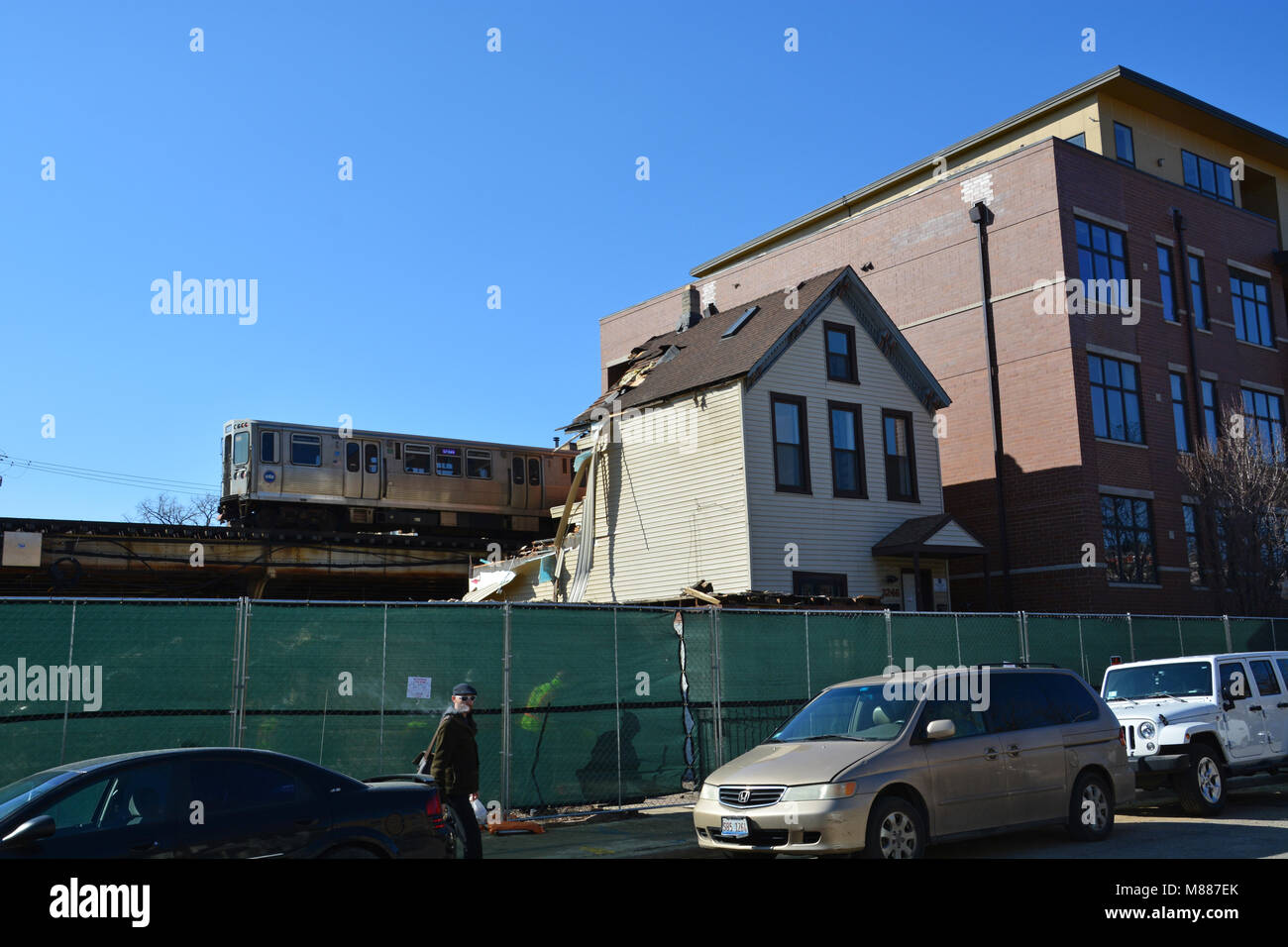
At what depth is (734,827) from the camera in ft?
31.3

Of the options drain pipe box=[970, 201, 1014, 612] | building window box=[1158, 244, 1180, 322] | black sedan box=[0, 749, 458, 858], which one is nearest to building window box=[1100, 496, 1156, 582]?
drain pipe box=[970, 201, 1014, 612]

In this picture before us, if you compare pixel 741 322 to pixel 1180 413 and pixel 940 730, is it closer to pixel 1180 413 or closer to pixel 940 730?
pixel 1180 413

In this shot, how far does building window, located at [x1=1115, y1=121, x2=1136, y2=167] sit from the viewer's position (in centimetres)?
3506

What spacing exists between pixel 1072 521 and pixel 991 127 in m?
16.5

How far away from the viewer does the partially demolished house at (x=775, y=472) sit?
80.6 feet

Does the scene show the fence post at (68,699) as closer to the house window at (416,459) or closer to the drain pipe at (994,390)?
the drain pipe at (994,390)

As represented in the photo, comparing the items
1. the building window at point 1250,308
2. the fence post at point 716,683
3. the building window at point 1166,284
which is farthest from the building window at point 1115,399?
the fence post at point 716,683

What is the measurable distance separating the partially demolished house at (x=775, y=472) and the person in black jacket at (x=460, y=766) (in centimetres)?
1343

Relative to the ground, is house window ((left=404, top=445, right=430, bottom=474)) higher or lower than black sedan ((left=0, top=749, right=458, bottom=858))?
Answer: higher

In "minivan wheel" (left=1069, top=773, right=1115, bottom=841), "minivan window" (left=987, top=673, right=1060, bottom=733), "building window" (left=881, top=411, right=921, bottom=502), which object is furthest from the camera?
"building window" (left=881, top=411, right=921, bottom=502)

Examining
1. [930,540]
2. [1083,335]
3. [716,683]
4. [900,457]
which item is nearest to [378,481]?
[900,457]

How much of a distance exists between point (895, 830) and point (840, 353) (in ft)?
61.0

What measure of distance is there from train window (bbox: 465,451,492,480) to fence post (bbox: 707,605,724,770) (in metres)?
21.6

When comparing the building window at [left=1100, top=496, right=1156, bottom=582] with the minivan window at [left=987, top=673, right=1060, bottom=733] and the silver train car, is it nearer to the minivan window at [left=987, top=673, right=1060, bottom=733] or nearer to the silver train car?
the silver train car
